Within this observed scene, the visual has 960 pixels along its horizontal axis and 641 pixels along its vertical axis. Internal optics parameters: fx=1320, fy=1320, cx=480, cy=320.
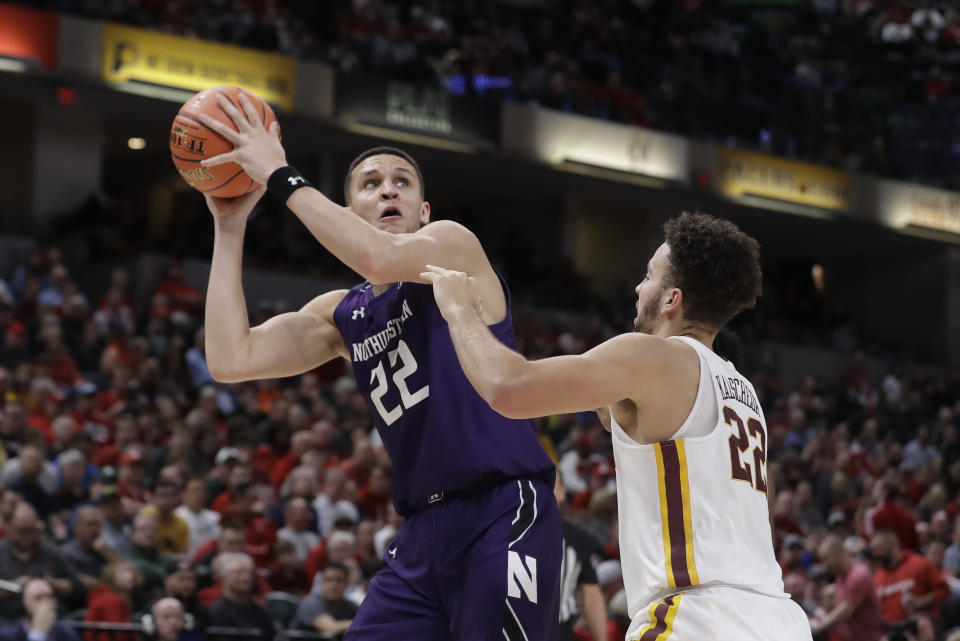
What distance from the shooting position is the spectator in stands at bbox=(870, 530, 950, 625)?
33.1 ft

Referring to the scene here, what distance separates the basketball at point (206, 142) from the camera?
4.11 meters

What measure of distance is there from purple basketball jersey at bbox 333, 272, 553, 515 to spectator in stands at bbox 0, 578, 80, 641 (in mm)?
3462

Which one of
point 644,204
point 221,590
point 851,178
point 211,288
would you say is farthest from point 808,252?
point 211,288

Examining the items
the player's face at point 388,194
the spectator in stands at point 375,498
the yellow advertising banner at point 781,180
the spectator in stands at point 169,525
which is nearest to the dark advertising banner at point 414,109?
the yellow advertising banner at point 781,180

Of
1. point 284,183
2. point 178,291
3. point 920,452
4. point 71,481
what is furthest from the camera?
point 920,452

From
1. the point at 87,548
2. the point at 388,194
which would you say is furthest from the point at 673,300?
the point at 87,548

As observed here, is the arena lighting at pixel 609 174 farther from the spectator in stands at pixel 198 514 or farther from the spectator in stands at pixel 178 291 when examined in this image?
the spectator in stands at pixel 198 514

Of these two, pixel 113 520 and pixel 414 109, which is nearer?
pixel 113 520

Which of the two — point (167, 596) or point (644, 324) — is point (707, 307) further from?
point (167, 596)

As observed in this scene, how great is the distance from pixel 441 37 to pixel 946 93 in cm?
1086

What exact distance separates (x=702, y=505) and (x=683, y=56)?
65.3 feet

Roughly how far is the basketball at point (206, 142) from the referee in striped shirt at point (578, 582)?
315cm

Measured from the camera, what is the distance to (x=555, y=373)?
10.6 feet

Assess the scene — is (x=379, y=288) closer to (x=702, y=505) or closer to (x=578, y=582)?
(x=702, y=505)
